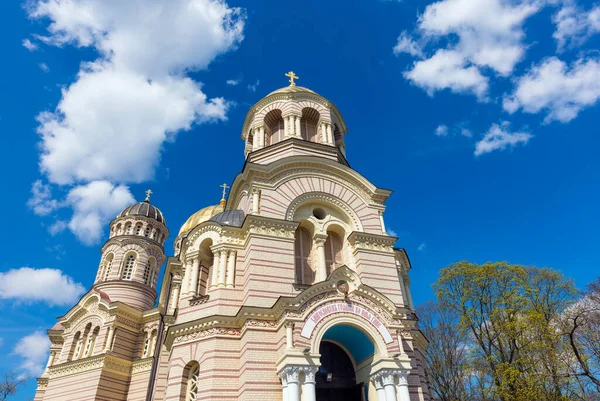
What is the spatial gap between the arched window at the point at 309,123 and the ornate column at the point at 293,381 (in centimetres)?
1367

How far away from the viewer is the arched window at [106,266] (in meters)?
31.8

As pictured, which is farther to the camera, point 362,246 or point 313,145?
point 313,145

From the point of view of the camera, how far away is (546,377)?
1691cm

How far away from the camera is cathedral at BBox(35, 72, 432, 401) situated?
1296cm

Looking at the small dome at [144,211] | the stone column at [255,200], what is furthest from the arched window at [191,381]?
the small dome at [144,211]

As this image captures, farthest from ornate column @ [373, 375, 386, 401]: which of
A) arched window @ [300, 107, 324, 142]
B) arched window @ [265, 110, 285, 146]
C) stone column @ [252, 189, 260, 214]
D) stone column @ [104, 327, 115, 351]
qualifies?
stone column @ [104, 327, 115, 351]

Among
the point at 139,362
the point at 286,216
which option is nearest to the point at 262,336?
the point at 286,216

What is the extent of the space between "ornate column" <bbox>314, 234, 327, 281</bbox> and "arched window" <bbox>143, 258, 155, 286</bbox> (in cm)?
2088

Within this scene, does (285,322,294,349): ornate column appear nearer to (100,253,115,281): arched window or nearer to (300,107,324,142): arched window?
(300,107,324,142): arched window

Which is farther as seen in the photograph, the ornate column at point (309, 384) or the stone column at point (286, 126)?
the stone column at point (286, 126)

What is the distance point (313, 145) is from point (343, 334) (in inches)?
405

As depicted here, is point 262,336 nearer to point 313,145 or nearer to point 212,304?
point 212,304

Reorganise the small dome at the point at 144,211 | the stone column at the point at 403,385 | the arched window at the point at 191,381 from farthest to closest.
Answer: the small dome at the point at 144,211, the arched window at the point at 191,381, the stone column at the point at 403,385

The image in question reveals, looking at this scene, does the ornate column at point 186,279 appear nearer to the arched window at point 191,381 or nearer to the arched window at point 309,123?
the arched window at point 191,381
